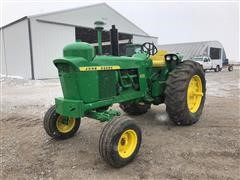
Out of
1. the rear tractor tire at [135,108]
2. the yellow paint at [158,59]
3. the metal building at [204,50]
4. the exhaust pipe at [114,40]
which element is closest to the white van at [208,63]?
the metal building at [204,50]

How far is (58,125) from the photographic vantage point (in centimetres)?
434

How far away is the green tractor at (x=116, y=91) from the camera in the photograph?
337cm

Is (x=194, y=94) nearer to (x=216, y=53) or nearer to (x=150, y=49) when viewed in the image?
(x=150, y=49)

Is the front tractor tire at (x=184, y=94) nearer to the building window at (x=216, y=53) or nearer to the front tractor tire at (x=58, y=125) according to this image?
the front tractor tire at (x=58, y=125)

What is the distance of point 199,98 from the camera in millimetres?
5352

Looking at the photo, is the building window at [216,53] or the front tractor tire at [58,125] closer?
the front tractor tire at [58,125]

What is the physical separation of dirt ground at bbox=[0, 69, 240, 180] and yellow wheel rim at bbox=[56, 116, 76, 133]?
0.20m

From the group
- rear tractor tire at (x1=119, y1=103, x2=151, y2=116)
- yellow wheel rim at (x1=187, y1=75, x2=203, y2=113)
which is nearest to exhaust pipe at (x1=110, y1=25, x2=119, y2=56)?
yellow wheel rim at (x1=187, y1=75, x2=203, y2=113)

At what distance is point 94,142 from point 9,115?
10.9ft

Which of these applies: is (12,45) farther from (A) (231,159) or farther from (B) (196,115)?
(A) (231,159)

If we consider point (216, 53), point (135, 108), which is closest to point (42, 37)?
point (135, 108)

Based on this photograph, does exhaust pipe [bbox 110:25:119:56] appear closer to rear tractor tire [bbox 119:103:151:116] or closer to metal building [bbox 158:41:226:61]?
rear tractor tire [bbox 119:103:151:116]

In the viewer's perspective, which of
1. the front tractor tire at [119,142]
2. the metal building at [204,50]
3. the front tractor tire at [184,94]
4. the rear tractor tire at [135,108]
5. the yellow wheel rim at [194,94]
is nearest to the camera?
the front tractor tire at [119,142]

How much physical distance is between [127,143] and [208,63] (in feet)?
72.3
